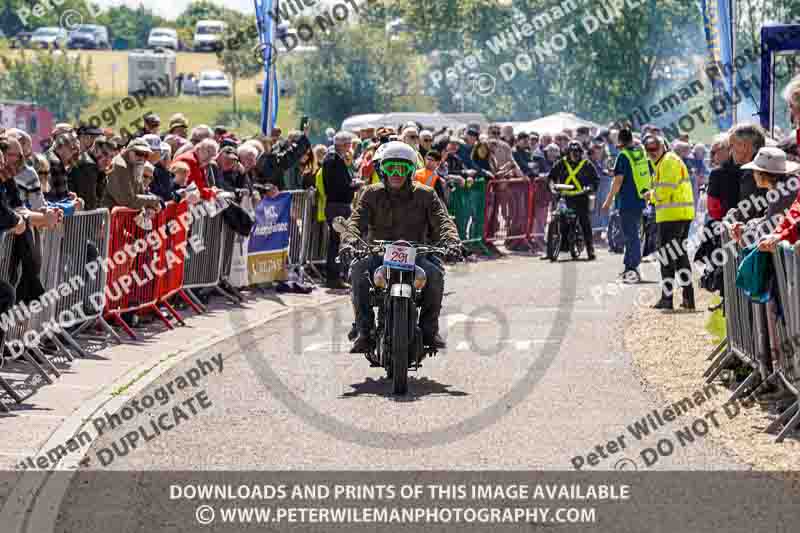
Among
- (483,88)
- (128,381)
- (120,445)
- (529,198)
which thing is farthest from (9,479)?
(483,88)

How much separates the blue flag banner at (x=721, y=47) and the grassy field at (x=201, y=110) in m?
63.1

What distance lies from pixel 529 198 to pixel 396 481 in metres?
21.6

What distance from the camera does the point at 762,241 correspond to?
10391 mm

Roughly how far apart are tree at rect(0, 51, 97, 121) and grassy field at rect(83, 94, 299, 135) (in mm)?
1348

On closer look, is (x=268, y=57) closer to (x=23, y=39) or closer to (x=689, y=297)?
(x=689, y=297)

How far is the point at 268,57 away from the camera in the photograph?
79.0 feet

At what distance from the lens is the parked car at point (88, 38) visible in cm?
12038

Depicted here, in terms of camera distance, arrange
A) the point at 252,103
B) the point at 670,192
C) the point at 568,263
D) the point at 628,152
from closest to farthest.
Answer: the point at 670,192 → the point at 628,152 → the point at 568,263 → the point at 252,103

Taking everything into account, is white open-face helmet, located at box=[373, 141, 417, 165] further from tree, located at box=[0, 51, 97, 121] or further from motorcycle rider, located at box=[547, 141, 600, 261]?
tree, located at box=[0, 51, 97, 121]

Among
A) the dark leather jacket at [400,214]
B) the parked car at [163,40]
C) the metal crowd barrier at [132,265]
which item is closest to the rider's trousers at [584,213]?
the metal crowd barrier at [132,265]

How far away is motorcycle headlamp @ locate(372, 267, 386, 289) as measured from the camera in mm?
12289

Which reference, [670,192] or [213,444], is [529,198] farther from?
[213,444]

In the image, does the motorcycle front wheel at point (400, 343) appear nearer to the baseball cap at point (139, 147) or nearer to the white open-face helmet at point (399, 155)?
the white open-face helmet at point (399, 155)

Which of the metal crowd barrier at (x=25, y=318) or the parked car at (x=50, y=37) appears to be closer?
the metal crowd barrier at (x=25, y=318)
